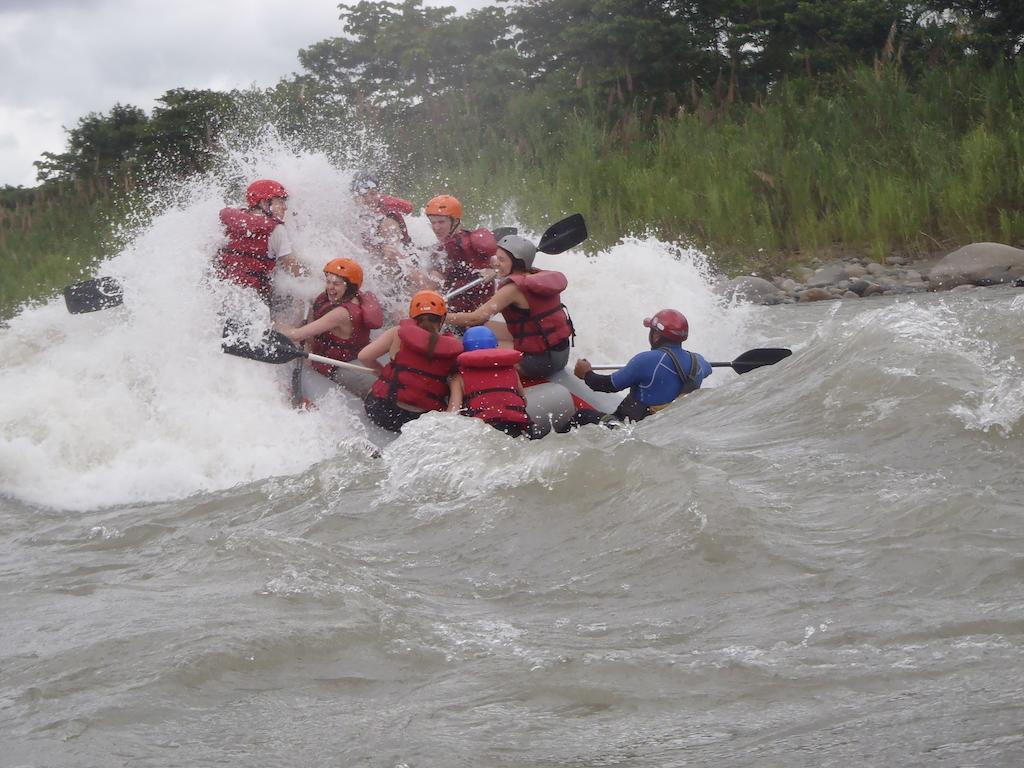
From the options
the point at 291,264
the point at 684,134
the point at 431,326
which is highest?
the point at 684,134

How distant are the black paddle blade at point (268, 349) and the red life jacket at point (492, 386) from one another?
123 cm

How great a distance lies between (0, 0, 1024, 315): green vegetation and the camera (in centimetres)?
1265

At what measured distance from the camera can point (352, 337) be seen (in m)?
7.74

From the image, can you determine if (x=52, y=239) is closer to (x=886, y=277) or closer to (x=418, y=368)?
(x=418, y=368)

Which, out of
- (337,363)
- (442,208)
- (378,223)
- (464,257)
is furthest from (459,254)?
(337,363)

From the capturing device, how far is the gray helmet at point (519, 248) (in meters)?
8.05

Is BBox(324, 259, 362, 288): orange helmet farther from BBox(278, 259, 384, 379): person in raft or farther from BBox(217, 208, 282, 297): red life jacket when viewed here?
BBox(217, 208, 282, 297): red life jacket

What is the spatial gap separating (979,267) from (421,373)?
6.74 meters

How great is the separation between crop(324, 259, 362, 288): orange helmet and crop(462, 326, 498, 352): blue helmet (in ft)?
3.32

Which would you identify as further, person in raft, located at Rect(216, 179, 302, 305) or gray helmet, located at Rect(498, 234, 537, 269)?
person in raft, located at Rect(216, 179, 302, 305)

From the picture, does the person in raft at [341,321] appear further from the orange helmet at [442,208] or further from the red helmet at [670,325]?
the red helmet at [670,325]

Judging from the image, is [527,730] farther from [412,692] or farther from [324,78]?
[324,78]

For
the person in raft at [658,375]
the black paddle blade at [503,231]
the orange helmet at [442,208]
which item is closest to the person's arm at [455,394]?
the person in raft at [658,375]

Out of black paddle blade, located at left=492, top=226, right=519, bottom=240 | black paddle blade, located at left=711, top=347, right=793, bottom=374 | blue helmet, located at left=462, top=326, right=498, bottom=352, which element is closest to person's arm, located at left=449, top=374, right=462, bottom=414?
blue helmet, located at left=462, top=326, right=498, bottom=352
